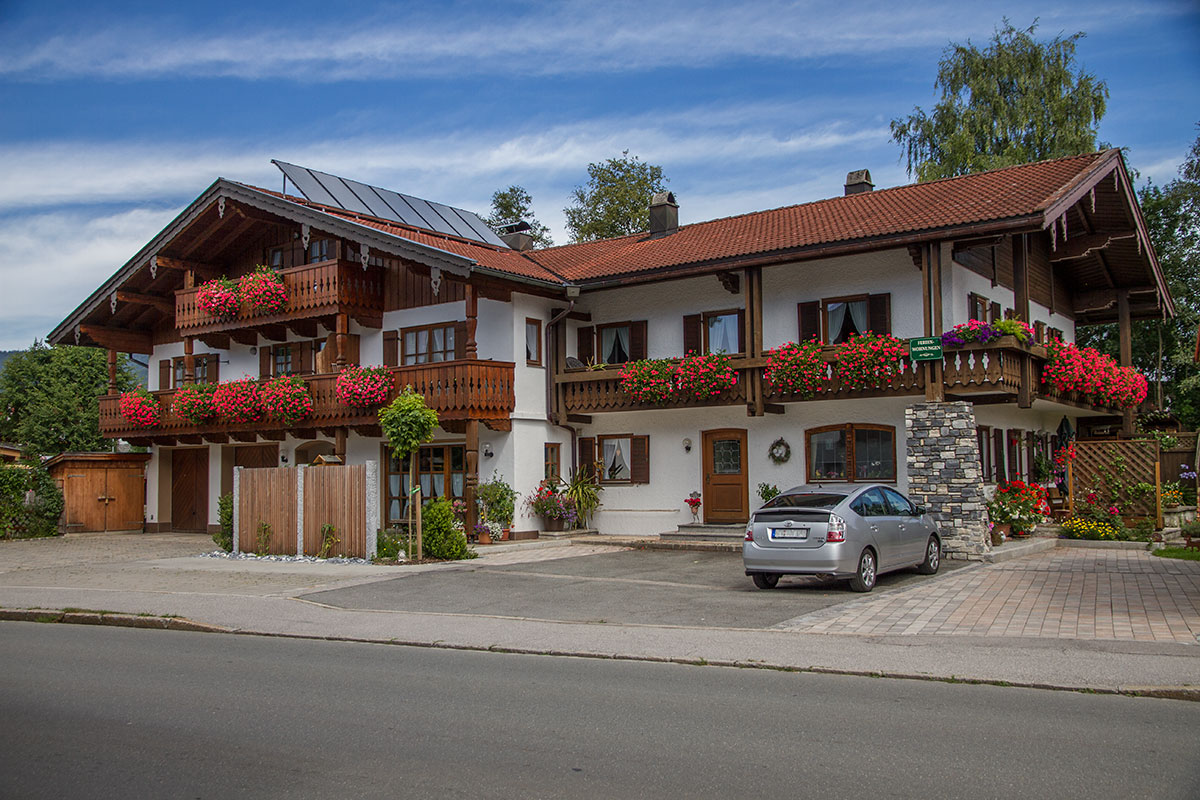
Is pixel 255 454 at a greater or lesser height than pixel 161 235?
lesser

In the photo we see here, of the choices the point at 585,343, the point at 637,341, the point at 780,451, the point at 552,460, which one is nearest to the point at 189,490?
the point at 552,460

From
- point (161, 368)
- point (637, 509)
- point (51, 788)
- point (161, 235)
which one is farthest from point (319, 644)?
point (161, 368)

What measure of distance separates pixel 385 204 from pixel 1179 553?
21.1 metres

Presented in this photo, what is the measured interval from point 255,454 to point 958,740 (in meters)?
26.8

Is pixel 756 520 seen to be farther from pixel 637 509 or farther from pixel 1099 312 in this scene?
pixel 1099 312

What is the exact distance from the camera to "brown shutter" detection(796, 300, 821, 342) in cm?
2238

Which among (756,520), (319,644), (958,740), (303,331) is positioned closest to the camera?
(958,740)

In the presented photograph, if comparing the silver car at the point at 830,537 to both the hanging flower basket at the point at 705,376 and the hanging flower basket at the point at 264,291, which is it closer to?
the hanging flower basket at the point at 705,376

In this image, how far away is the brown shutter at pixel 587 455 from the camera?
2557cm

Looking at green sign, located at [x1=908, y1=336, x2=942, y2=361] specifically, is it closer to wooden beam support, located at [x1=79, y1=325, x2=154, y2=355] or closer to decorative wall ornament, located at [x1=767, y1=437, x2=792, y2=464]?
decorative wall ornament, located at [x1=767, y1=437, x2=792, y2=464]

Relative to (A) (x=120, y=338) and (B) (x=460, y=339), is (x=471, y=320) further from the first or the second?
(A) (x=120, y=338)

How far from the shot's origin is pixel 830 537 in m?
13.8

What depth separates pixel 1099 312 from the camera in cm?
2956

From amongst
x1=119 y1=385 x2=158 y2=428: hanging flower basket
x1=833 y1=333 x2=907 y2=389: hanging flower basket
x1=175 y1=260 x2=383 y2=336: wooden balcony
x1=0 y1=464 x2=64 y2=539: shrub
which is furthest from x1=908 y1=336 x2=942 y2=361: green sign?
x1=0 y1=464 x2=64 y2=539: shrub
